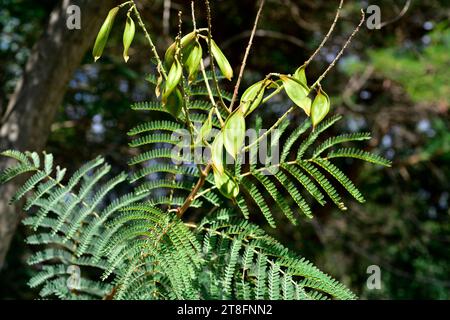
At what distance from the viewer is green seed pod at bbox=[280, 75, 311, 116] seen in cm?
147

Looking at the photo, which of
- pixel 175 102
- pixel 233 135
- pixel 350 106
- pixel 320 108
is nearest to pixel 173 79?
pixel 175 102

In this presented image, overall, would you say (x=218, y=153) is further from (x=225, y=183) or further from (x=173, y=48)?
(x=173, y=48)

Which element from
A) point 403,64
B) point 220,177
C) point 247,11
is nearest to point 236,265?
point 220,177

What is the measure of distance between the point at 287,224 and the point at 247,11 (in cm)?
211

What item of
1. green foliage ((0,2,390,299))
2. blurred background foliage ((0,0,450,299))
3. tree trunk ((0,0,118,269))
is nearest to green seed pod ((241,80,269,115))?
green foliage ((0,2,390,299))

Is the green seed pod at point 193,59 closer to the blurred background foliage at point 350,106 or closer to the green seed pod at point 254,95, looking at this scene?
the green seed pod at point 254,95

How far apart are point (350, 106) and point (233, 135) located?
453cm

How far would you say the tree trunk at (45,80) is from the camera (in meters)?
3.48

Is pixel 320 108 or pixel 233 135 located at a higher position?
pixel 320 108

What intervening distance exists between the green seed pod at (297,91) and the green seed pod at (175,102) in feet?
0.81

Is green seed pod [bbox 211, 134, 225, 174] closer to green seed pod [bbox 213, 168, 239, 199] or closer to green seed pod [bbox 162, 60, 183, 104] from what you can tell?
green seed pod [bbox 213, 168, 239, 199]

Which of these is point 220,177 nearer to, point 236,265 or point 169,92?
point 169,92

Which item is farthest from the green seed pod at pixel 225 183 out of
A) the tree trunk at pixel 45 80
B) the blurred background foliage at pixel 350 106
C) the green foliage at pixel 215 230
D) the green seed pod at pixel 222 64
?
the blurred background foliage at pixel 350 106

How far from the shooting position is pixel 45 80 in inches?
140
